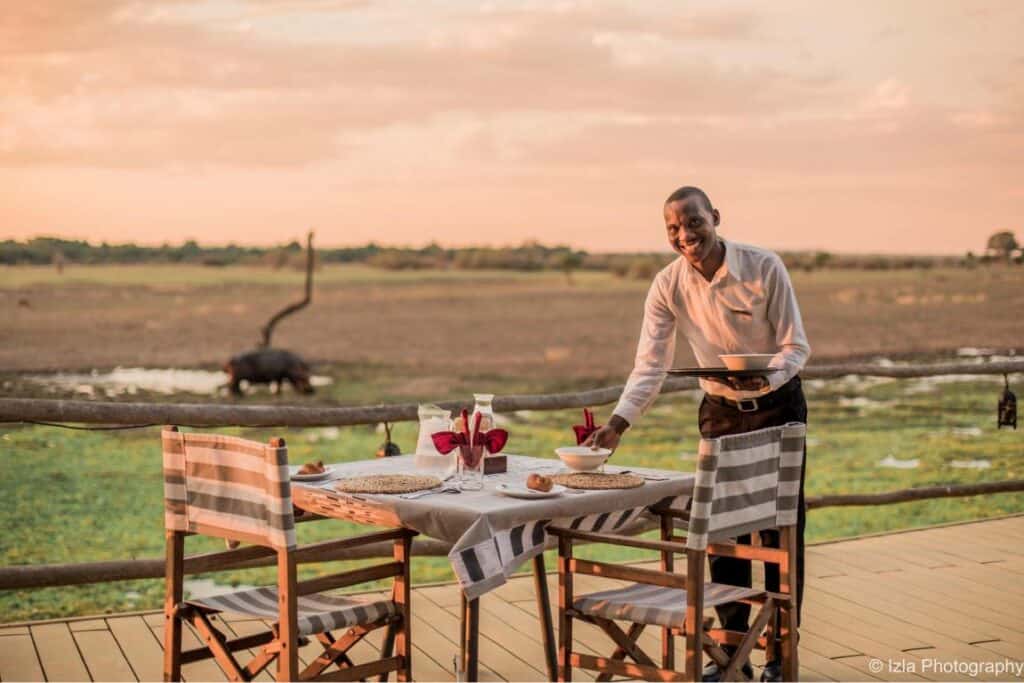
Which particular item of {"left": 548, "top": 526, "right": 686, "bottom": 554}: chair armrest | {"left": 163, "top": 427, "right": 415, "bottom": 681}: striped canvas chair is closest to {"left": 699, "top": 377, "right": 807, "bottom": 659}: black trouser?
{"left": 548, "top": 526, "right": 686, "bottom": 554}: chair armrest

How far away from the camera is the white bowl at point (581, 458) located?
3.28 m

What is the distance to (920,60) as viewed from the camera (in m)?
15.9

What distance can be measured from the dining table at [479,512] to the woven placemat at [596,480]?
2cm

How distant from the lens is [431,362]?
29.8 m

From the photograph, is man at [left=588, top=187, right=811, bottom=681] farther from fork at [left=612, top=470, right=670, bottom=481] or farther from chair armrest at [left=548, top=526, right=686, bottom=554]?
chair armrest at [left=548, top=526, right=686, bottom=554]

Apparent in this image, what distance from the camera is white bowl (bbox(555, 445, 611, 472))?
10.8ft

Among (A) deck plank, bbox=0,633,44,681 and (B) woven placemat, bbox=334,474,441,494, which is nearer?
(B) woven placemat, bbox=334,474,441,494

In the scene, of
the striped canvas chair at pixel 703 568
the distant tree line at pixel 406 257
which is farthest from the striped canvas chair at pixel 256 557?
the distant tree line at pixel 406 257

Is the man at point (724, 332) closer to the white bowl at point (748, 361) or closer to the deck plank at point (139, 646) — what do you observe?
the white bowl at point (748, 361)

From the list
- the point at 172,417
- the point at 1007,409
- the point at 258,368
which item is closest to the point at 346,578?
the point at 172,417

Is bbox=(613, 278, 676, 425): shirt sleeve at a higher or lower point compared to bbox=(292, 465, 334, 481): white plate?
higher

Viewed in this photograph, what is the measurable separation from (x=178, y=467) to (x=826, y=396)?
23359mm

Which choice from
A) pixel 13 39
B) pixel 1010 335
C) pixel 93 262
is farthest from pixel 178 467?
pixel 93 262

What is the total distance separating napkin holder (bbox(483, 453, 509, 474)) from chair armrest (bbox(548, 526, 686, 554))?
380 mm
